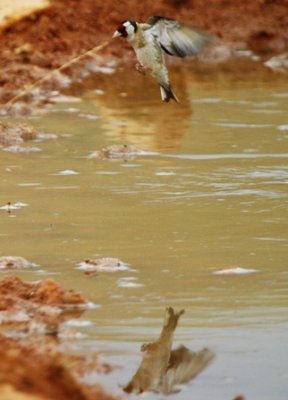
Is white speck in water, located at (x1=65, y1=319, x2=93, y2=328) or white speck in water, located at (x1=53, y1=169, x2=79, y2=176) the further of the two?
white speck in water, located at (x1=53, y1=169, x2=79, y2=176)

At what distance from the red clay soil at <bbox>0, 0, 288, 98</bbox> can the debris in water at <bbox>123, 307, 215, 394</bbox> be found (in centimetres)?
976

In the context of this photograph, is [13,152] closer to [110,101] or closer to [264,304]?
[110,101]

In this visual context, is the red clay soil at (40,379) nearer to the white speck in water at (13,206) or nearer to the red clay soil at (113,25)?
the white speck in water at (13,206)

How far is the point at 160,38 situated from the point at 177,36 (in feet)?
0.35

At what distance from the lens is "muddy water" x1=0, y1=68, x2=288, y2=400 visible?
5.00m

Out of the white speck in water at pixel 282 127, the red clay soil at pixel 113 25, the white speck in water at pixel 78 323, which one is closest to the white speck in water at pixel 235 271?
the white speck in water at pixel 78 323

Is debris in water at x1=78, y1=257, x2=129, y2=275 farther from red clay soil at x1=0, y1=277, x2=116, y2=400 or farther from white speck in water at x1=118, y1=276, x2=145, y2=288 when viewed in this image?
red clay soil at x1=0, y1=277, x2=116, y2=400

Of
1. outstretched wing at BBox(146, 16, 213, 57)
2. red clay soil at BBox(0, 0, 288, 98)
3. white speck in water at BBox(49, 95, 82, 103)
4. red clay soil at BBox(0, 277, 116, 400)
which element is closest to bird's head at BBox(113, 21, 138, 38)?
outstretched wing at BBox(146, 16, 213, 57)

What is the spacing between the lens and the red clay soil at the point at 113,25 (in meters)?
15.4

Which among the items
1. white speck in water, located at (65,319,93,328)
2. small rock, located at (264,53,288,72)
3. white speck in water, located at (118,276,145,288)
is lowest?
white speck in water, located at (118,276,145,288)

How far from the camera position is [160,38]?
25.6 feet

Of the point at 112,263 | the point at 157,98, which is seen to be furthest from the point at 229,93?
the point at 112,263

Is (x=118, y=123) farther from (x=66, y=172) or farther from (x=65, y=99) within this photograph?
(x=66, y=172)

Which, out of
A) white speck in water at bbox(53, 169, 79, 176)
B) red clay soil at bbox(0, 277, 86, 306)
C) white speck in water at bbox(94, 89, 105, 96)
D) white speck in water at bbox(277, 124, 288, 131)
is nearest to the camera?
red clay soil at bbox(0, 277, 86, 306)
